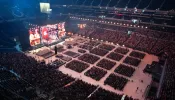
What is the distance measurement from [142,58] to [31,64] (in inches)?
1177

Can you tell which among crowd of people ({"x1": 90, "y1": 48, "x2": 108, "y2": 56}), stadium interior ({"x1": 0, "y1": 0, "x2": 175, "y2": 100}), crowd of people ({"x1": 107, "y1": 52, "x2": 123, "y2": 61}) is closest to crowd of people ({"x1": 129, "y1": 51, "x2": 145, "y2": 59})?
stadium interior ({"x1": 0, "y1": 0, "x2": 175, "y2": 100})

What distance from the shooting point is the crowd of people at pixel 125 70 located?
118 ft

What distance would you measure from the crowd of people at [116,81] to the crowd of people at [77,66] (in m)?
7.39

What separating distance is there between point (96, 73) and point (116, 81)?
5.30m

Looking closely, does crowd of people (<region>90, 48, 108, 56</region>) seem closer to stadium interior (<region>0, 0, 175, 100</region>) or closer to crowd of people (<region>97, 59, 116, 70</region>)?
stadium interior (<region>0, 0, 175, 100</region>)

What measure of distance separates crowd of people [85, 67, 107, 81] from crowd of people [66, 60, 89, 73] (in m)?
2.06

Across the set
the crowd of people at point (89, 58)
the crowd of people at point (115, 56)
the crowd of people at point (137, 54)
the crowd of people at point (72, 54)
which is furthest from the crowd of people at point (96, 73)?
the crowd of people at point (137, 54)

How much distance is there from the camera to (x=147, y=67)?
37938 millimetres

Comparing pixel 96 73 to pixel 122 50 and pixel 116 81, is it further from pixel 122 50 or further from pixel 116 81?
pixel 122 50

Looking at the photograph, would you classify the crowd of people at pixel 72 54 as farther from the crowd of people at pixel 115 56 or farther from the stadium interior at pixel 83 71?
the crowd of people at pixel 115 56

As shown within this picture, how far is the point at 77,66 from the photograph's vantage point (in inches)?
1506

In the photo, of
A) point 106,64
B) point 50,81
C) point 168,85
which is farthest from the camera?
point 106,64

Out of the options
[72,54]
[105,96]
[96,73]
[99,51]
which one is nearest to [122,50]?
[99,51]

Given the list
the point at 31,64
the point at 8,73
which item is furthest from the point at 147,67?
the point at 8,73
